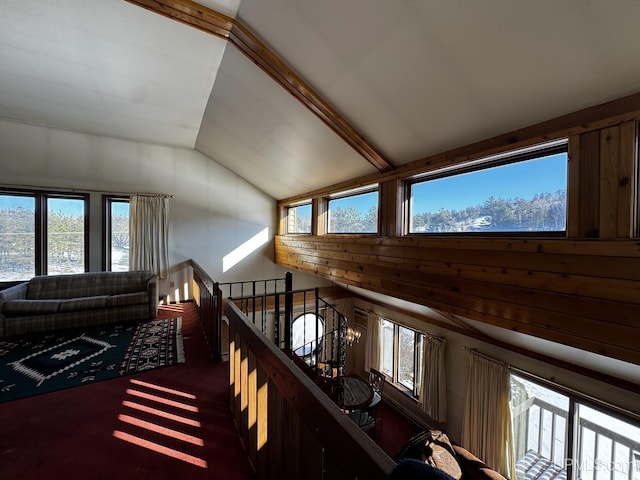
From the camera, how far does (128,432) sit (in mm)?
1780

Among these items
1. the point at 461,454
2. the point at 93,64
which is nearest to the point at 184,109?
the point at 93,64

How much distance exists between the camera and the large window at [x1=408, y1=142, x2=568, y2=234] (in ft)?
6.75

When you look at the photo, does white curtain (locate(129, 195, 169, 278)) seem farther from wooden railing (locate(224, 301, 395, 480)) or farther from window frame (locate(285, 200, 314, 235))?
wooden railing (locate(224, 301, 395, 480))

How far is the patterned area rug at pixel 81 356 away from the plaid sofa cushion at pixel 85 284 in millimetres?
815

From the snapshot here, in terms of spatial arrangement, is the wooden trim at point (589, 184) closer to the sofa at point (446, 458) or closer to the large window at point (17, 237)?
the sofa at point (446, 458)

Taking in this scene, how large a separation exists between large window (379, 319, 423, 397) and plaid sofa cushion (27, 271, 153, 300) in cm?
483

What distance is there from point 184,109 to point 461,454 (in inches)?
227

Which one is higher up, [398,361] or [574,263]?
[574,263]

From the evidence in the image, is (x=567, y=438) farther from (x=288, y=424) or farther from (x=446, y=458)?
(x=288, y=424)

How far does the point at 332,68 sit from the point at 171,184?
4313 millimetres

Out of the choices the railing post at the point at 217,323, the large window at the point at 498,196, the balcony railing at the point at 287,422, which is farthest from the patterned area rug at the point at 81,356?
the large window at the point at 498,196

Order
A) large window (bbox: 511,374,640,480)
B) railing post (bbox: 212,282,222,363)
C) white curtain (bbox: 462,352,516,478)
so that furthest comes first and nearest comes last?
1. white curtain (bbox: 462,352,516,478)
2. large window (bbox: 511,374,640,480)
3. railing post (bbox: 212,282,222,363)

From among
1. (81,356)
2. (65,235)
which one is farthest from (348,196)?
(65,235)

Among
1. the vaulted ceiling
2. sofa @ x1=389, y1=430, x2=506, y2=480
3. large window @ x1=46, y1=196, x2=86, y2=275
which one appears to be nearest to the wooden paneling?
the vaulted ceiling
